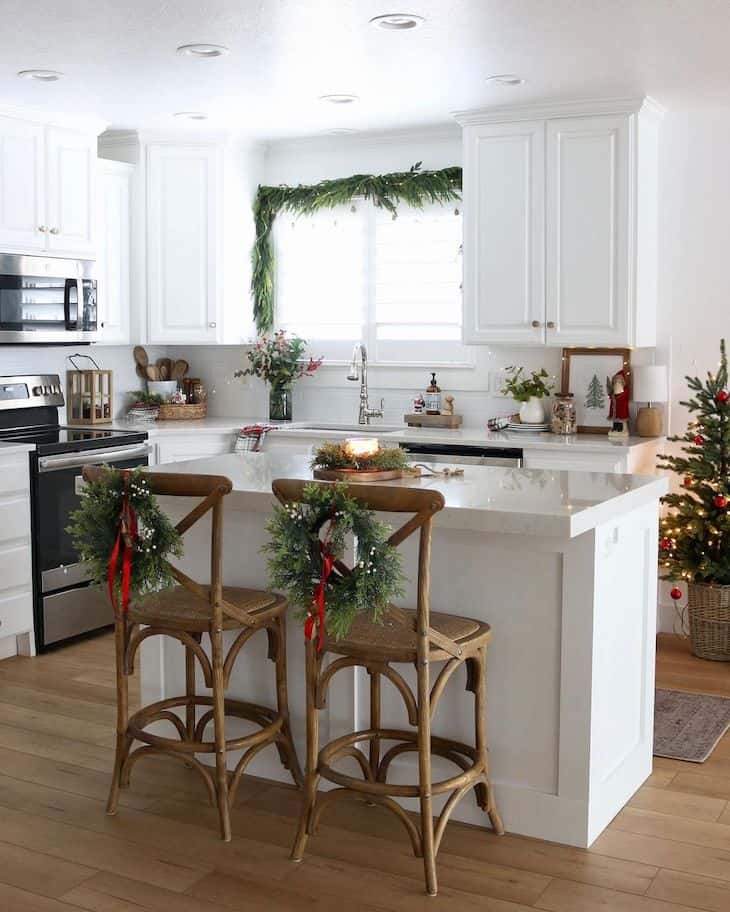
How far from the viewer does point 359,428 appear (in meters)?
6.05

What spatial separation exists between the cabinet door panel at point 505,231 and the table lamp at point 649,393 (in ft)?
1.76

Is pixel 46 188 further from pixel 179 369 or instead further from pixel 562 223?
pixel 562 223

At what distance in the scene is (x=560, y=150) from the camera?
17.4 ft

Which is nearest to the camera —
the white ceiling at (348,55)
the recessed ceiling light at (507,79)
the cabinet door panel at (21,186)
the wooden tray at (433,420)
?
the white ceiling at (348,55)

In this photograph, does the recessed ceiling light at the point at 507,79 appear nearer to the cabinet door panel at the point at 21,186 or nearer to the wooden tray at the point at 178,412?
the cabinet door panel at the point at 21,186

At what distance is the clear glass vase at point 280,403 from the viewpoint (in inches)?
251

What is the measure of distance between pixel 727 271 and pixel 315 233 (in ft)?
7.60

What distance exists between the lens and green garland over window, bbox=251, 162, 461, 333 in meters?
6.02

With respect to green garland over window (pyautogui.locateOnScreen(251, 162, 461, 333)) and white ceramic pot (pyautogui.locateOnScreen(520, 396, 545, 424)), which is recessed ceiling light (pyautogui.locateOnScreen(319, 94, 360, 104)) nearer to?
green garland over window (pyautogui.locateOnScreen(251, 162, 461, 333))

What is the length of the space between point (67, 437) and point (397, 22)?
263cm

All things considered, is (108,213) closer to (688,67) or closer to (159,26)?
(159,26)

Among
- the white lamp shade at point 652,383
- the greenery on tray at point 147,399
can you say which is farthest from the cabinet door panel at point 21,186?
the white lamp shade at point 652,383

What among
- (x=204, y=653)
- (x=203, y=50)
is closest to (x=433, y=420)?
(x=203, y=50)

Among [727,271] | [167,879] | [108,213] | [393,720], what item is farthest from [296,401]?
[167,879]
